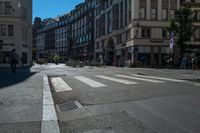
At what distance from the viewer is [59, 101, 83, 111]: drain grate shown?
24.1 feet

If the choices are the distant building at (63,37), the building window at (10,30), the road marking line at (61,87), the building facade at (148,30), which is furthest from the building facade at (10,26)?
the distant building at (63,37)

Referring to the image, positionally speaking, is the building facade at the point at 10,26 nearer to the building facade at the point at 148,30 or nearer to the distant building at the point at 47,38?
the building facade at the point at 148,30

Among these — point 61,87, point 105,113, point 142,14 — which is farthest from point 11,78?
point 142,14

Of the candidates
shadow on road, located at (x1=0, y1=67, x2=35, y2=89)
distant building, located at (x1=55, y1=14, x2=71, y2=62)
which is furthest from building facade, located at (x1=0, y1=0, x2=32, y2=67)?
distant building, located at (x1=55, y1=14, x2=71, y2=62)

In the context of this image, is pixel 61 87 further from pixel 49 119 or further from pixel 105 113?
pixel 49 119

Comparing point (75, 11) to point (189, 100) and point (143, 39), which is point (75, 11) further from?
point (189, 100)

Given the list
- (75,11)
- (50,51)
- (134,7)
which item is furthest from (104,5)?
(50,51)

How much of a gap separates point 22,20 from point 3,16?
3.56m

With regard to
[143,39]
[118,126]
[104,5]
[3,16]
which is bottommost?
[118,126]

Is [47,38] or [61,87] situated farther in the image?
[47,38]

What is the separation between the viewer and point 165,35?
50719mm

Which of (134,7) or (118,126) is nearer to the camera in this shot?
(118,126)

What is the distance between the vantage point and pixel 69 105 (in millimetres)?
7719

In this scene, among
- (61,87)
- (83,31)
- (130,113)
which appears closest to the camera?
(130,113)
